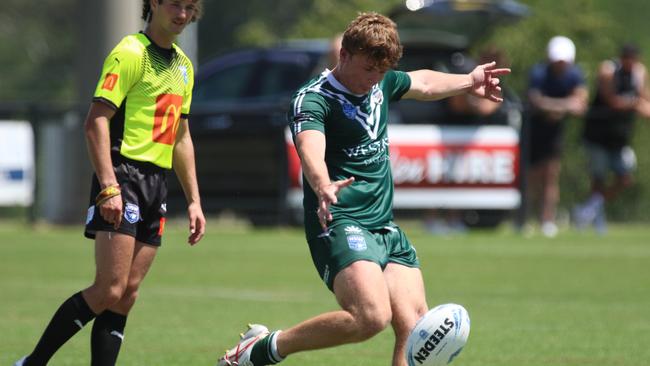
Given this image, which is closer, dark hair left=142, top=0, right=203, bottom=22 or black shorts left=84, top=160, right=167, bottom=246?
black shorts left=84, top=160, right=167, bottom=246

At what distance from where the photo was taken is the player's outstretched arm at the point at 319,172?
6.67 metres

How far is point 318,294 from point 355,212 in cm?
541

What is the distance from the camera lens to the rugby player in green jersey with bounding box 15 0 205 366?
731 centimetres

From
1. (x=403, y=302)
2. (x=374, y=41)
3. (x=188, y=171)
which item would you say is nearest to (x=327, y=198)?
(x=374, y=41)

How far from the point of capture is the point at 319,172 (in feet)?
22.5

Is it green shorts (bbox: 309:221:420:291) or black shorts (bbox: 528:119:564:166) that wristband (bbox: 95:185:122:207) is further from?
black shorts (bbox: 528:119:564:166)

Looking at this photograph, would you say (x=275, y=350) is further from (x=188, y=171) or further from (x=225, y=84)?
(x=225, y=84)

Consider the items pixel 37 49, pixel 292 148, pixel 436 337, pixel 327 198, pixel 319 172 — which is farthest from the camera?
pixel 37 49

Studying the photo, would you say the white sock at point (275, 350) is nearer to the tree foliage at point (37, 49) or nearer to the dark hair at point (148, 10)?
the dark hair at point (148, 10)

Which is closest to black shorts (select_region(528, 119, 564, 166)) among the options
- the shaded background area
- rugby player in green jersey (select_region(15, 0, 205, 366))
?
the shaded background area

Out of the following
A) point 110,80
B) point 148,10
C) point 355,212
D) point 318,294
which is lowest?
point 318,294

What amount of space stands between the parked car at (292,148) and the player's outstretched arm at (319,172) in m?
12.3

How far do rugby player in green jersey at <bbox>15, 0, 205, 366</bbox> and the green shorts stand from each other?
0.89 metres

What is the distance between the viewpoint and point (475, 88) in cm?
796
